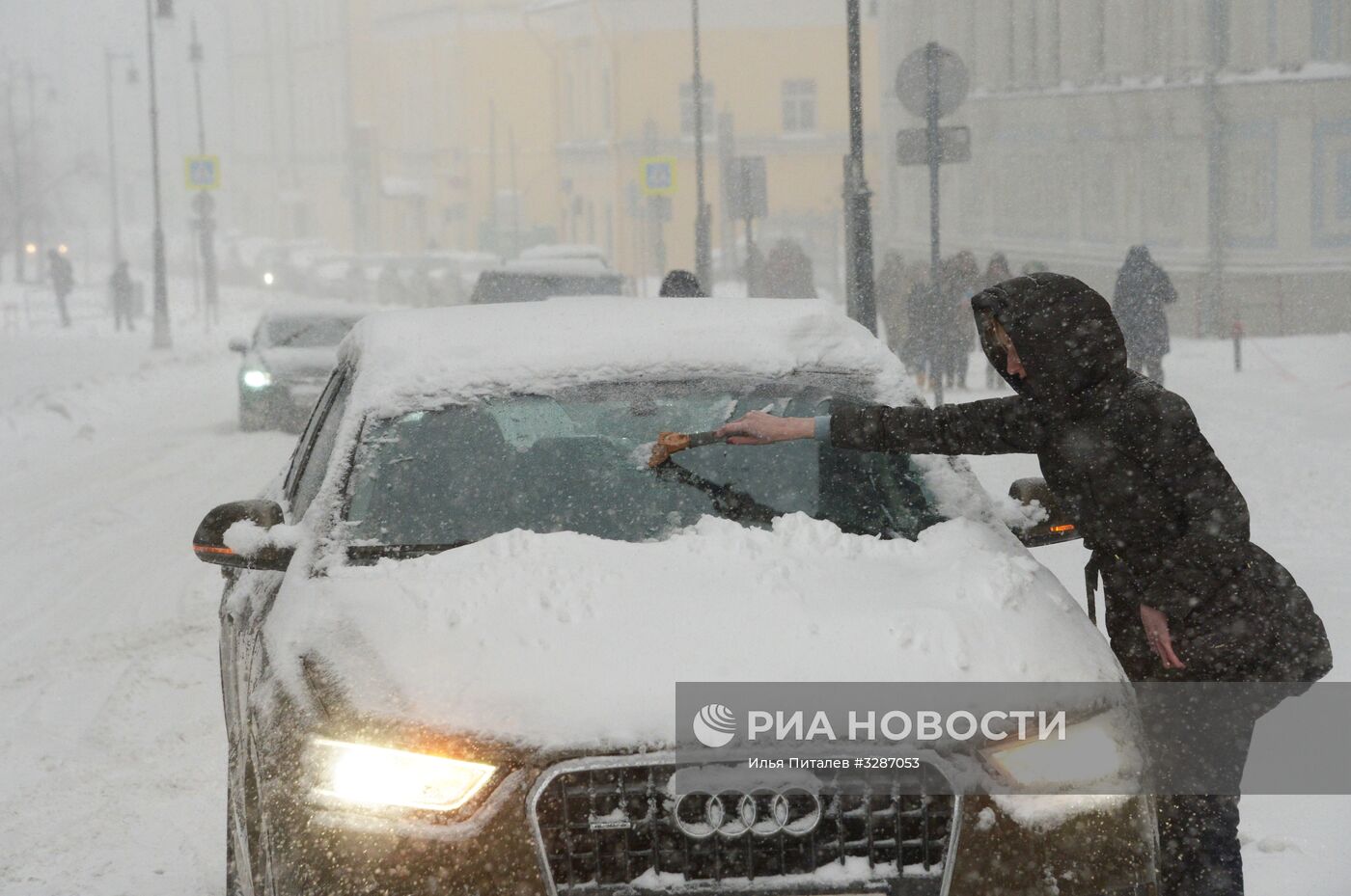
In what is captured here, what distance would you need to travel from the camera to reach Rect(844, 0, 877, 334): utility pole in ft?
41.9

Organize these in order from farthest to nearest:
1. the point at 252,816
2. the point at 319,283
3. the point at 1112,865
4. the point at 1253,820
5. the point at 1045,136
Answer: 1. the point at 319,283
2. the point at 1045,136
3. the point at 1253,820
4. the point at 252,816
5. the point at 1112,865

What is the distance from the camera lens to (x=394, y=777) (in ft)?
9.48

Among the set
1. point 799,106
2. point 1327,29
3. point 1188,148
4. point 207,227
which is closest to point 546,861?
point 1327,29

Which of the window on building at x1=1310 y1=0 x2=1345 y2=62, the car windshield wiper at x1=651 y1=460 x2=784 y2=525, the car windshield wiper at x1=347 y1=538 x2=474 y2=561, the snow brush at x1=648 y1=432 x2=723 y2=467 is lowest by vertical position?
the car windshield wiper at x1=347 y1=538 x2=474 y2=561

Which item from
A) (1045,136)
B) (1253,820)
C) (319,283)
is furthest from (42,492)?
(319,283)

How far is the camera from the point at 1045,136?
34781 millimetres

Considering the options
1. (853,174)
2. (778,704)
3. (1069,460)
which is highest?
(853,174)

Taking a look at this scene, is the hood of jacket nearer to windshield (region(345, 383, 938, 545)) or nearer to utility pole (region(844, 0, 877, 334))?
windshield (region(345, 383, 938, 545))

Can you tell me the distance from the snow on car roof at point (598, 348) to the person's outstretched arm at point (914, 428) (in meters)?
0.36

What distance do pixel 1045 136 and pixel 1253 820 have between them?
31559 millimetres

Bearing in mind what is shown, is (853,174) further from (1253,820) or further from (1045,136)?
(1045,136)

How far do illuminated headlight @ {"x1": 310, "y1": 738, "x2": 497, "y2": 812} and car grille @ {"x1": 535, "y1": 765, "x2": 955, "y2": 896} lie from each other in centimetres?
13

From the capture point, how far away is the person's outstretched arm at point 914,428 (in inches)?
146

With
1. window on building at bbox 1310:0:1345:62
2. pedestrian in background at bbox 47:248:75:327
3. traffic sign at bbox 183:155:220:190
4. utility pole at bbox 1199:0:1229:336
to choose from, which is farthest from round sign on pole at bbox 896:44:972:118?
pedestrian in background at bbox 47:248:75:327
